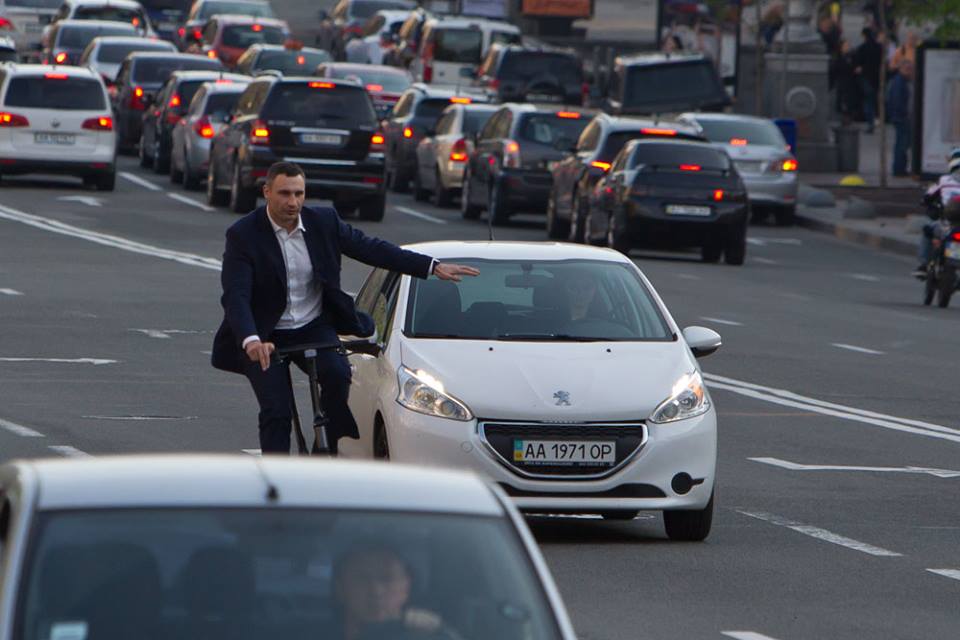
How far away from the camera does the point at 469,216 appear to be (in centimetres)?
3741

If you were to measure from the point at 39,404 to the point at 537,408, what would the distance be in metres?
5.64

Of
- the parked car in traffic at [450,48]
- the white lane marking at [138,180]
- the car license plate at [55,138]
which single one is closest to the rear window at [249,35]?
the parked car in traffic at [450,48]

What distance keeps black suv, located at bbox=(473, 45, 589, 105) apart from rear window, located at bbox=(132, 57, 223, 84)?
211 inches

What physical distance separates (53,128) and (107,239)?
6803 mm

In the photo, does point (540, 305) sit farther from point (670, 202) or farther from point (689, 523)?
point (670, 202)

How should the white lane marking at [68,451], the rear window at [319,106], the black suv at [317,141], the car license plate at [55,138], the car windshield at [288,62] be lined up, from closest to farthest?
the white lane marking at [68,451], the black suv at [317,141], the rear window at [319,106], the car license plate at [55,138], the car windshield at [288,62]

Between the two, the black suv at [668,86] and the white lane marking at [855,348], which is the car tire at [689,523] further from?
the black suv at [668,86]

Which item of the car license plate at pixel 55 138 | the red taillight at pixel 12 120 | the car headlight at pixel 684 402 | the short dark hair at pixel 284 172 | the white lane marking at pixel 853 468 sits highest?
the short dark hair at pixel 284 172

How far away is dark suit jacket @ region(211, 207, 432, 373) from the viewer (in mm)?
10766

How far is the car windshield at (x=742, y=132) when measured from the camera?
40.3m

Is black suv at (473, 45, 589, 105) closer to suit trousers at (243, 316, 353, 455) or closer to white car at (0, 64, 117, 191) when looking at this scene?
white car at (0, 64, 117, 191)

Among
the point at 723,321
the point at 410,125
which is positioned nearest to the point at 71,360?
the point at 723,321

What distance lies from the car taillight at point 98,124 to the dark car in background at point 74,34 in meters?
18.5

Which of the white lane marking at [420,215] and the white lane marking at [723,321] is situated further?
the white lane marking at [420,215]
